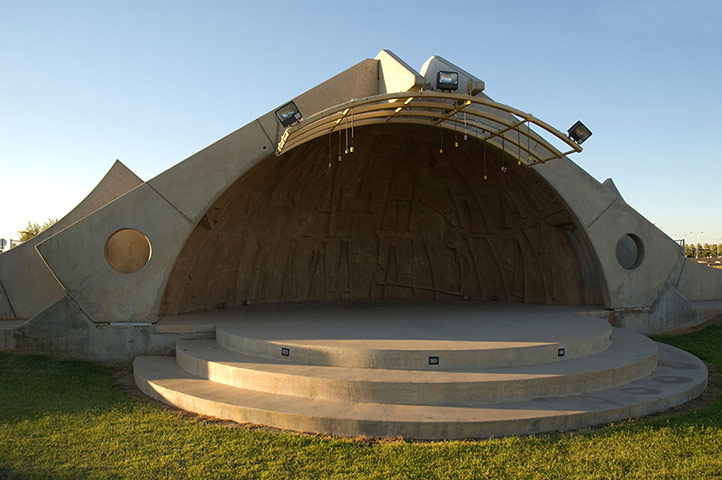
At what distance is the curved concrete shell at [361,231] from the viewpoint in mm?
12516

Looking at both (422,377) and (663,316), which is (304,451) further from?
(663,316)

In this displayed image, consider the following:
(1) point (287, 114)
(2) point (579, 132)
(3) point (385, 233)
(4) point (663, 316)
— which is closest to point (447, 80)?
(1) point (287, 114)

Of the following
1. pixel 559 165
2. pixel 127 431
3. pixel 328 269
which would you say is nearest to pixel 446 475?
pixel 127 431

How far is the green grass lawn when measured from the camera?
6512 millimetres

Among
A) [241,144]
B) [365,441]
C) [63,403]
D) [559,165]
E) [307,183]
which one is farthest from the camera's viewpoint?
[307,183]

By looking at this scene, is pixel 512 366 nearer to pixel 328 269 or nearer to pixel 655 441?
pixel 655 441

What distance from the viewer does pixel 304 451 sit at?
7059mm

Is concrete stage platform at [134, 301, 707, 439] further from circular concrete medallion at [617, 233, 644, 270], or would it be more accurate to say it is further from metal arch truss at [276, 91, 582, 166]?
circular concrete medallion at [617, 233, 644, 270]

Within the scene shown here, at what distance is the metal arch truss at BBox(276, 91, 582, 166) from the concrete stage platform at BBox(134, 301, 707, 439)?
4622 millimetres

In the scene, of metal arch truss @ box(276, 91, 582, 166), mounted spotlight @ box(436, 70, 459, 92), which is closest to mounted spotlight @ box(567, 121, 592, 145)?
metal arch truss @ box(276, 91, 582, 166)

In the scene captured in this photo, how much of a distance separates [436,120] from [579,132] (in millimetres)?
3686

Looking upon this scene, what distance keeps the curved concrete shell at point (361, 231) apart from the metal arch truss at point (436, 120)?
0.07 metres

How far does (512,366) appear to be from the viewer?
31.0ft

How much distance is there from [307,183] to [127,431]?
410 inches
